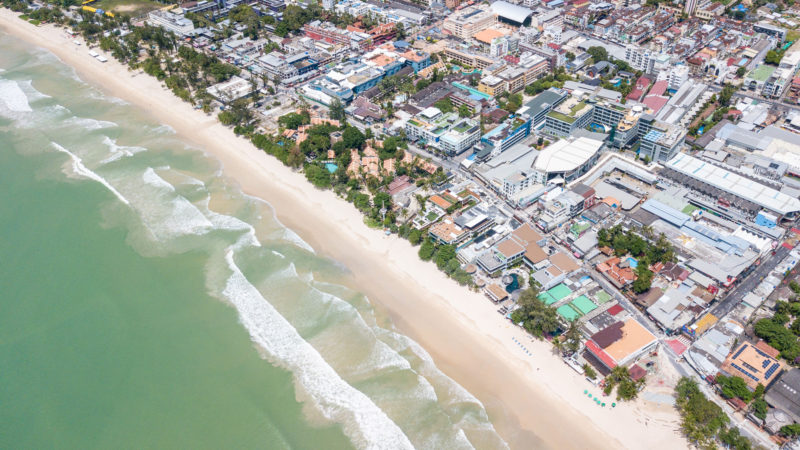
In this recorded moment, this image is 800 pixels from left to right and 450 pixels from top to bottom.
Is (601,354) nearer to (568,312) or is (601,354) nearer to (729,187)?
(568,312)

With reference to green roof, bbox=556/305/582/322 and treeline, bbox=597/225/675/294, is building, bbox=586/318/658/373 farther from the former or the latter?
treeline, bbox=597/225/675/294

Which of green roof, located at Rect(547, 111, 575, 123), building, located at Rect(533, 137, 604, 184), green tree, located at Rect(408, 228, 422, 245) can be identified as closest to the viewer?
green tree, located at Rect(408, 228, 422, 245)

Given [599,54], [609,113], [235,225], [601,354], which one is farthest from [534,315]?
[599,54]

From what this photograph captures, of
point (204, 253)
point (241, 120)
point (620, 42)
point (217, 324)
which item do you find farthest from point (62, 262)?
point (620, 42)

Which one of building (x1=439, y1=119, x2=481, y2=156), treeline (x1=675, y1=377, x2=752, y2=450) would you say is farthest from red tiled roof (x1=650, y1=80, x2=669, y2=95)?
treeline (x1=675, y1=377, x2=752, y2=450)

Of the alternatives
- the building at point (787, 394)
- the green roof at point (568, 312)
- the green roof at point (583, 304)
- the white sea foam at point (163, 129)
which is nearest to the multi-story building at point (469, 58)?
the white sea foam at point (163, 129)

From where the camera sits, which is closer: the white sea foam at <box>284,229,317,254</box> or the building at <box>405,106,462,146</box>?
the white sea foam at <box>284,229,317,254</box>
